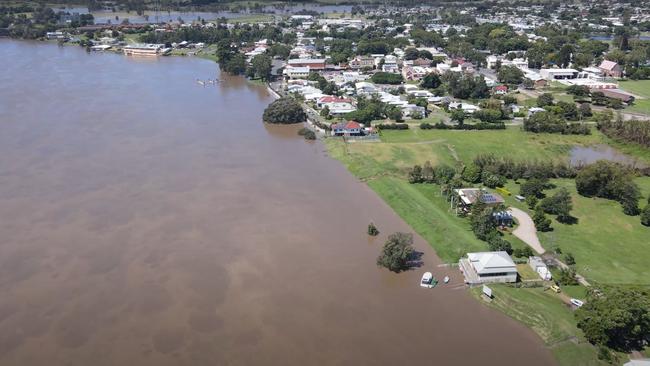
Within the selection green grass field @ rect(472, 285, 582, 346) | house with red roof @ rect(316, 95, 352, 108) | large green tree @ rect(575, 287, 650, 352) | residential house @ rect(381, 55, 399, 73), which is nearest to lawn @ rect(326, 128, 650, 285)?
green grass field @ rect(472, 285, 582, 346)

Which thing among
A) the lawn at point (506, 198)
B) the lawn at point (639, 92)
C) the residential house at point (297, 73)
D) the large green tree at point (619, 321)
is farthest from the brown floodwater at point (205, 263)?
the lawn at point (639, 92)

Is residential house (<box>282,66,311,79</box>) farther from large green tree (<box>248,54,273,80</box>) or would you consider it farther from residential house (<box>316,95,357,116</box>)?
residential house (<box>316,95,357,116</box>)

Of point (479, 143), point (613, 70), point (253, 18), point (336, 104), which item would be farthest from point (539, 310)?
point (253, 18)

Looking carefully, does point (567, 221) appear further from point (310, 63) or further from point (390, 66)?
point (310, 63)

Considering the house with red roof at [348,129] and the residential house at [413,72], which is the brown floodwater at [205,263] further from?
the residential house at [413,72]

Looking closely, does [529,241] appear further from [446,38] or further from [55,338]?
[446,38]

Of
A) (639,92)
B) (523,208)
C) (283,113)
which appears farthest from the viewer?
(639,92)
